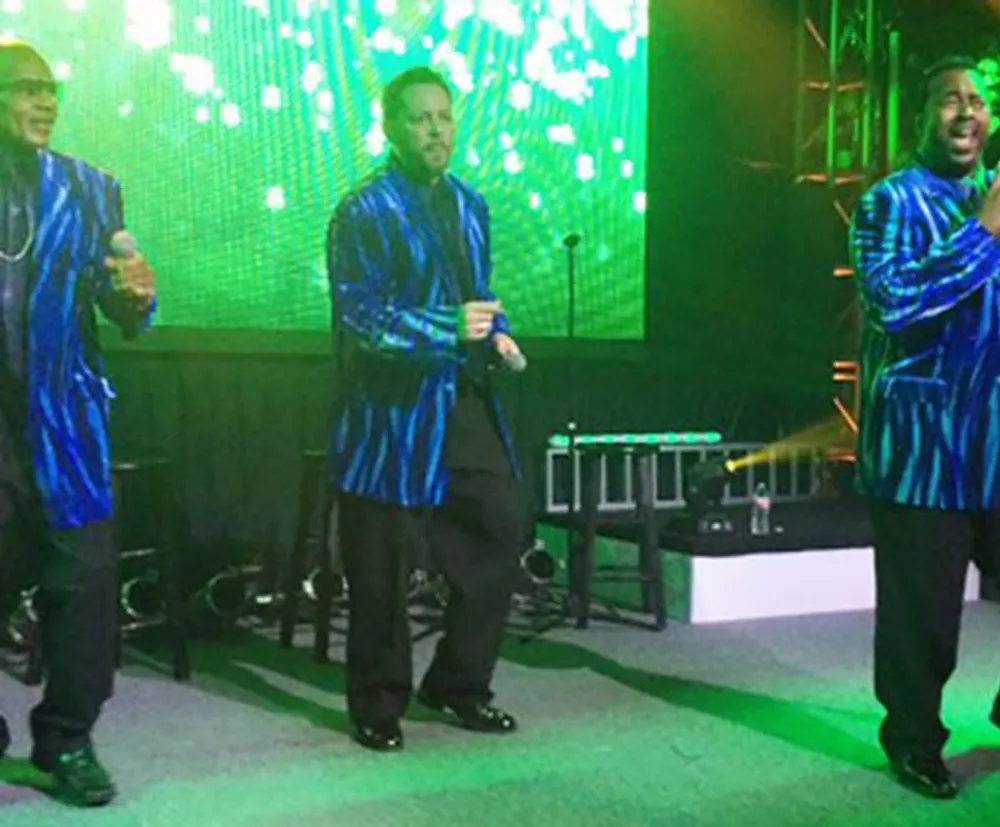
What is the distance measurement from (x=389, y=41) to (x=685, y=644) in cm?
216

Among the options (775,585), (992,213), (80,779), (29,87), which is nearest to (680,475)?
(775,585)

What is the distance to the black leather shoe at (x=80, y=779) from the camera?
2.54 metres

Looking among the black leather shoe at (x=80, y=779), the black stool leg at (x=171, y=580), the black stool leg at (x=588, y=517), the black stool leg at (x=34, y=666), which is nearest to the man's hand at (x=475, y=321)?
the black leather shoe at (x=80, y=779)

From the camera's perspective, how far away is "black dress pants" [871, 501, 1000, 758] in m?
2.60

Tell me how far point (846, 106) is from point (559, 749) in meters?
3.70

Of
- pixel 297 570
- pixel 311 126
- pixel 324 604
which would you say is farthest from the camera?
pixel 311 126

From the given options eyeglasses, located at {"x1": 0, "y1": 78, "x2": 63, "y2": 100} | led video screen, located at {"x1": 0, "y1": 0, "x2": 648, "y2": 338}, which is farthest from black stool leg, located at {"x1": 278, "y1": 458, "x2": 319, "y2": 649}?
eyeglasses, located at {"x1": 0, "y1": 78, "x2": 63, "y2": 100}

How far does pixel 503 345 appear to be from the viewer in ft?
9.27

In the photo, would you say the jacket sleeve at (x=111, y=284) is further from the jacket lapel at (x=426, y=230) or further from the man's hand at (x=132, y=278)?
the jacket lapel at (x=426, y=230)

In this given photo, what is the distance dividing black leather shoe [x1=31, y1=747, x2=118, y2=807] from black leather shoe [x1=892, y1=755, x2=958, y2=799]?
1.50 meters

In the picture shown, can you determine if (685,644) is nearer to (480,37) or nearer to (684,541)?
(684,541)

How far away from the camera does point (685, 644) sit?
416 centimetres

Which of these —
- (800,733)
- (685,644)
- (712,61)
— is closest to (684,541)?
(685,644)

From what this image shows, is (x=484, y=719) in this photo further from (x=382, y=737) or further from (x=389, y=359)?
(x=389, y=359)
